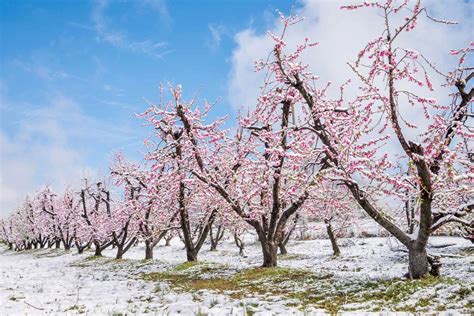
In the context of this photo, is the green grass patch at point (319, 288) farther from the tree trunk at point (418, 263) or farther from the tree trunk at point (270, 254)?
the tree trunk at point (270, 254)

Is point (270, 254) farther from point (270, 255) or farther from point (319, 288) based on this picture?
point (319, 288)

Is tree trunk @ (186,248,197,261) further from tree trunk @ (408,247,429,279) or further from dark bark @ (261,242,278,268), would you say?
→ tree trunk @ (408,247,429,279)

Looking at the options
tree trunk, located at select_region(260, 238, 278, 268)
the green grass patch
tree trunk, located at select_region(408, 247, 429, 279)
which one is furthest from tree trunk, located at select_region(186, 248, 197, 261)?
tree trunk, located at select_region(408, 247, 429, 279)

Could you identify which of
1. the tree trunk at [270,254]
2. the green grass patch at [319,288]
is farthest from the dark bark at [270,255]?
the green grass patch at [319,288]

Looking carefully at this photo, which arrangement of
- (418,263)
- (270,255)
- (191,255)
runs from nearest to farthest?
(418,263) → (270,255) → (191,255)

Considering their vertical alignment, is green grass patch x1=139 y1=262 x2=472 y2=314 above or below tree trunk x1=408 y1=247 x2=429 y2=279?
below

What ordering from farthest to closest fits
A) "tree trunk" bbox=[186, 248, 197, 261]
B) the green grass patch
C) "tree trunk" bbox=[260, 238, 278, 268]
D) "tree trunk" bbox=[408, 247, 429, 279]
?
"tree trunk" bbox=[186, 248, 197, 261]
"tree trunk" bbox=[260, 238, 278, 268]
"tree trunk" bbox=[408, 247, 429, 279]
the green grass patch

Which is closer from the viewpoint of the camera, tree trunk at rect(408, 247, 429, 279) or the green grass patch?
the green grass patch

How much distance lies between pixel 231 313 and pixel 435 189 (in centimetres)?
606

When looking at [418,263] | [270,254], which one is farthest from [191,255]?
[418,263]

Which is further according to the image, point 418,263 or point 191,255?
point 191,255

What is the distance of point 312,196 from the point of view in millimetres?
15469

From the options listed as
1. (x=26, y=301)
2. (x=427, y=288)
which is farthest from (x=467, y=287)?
A: (x=26, y=301)

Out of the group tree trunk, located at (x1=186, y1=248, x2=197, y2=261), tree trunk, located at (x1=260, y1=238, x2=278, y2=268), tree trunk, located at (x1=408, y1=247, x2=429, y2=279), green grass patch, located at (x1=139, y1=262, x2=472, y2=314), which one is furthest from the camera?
tree trunk, located at (x1=186, y1=248, x2=197, y2=261)
